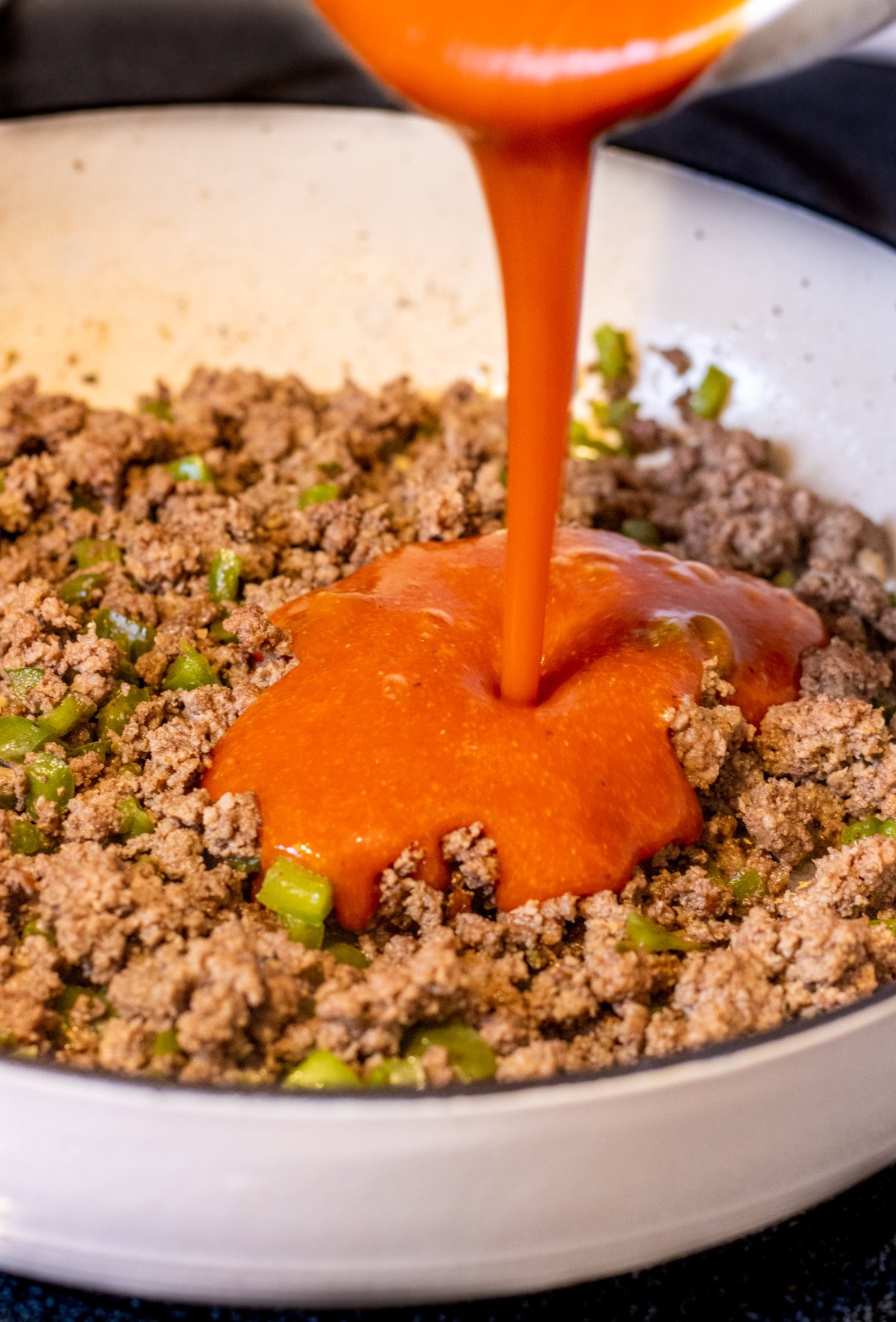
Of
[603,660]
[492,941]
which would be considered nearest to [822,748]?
[603,660]

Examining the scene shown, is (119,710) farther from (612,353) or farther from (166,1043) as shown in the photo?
(612,353)

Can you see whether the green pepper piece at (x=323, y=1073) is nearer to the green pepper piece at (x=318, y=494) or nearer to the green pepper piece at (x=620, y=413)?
A: the green pepper piece at (x=318, y=494)

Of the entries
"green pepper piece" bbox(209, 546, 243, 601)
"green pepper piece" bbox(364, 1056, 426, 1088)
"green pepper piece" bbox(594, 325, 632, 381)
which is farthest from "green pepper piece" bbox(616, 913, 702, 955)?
"green pepper piece" bbox(594, 325, 632, 381)

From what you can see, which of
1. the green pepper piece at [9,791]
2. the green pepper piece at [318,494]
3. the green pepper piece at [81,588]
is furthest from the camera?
the green pepper piece at [318,494]

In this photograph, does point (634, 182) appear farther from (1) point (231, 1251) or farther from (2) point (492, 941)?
(1) point (231, 1251)

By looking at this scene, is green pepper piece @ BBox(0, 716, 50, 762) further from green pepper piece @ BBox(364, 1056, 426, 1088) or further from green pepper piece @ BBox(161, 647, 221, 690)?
green pepper piece @ BBox(364, 1056, 426, 1088)

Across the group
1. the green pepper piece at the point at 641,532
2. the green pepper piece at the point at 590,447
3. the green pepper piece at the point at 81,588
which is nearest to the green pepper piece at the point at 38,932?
the green pepper piece at the point at 81,588

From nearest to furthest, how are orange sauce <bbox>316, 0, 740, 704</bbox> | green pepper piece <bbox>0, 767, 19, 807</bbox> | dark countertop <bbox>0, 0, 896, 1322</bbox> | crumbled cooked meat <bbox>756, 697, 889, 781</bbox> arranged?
dark countertop <bbox>0, 0, 896, 1322</bbox>
orange sauce <bbox>316, 0, 740, 704</bbox>
green pepper piece <bbox>0, 767, 19, 807</bbox>
crumbled cooked meat <bbox>756, 697, 889, 781</bbox>
